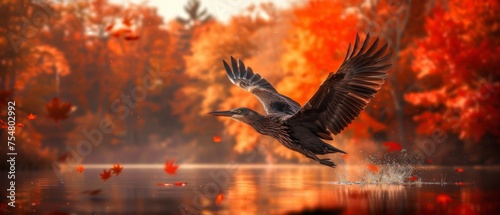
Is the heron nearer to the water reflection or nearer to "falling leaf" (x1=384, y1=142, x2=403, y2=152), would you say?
the water reflection

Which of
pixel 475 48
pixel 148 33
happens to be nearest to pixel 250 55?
pixel 148 33

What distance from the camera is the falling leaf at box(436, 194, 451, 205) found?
11.6 m

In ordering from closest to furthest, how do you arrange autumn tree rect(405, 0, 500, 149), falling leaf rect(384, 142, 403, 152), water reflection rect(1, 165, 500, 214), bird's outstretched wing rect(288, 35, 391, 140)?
water reflection rect(1, 165, 500, 214) → bird's outstretched wing rect(288, 35, 391, 140) → autumn tree rect(405, 0, 500, 149) → falling leaf rect(384, 142, 403, 152)

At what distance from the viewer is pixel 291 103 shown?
13.2 meters

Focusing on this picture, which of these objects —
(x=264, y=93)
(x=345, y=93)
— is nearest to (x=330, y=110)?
(x=345, y=93)

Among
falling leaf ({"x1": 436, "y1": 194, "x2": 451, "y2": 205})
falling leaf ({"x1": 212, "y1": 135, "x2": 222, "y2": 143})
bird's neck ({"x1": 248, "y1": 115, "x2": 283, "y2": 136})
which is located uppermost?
falling leaf ({"x1": 212, "y1": 135, "x2": 222, "y2": 143})

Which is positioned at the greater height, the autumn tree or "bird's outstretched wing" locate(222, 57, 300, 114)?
the autumn tree

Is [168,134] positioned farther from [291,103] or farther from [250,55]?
[291,103]

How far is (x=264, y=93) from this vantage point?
1323 centimetres

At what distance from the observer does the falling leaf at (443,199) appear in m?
11.6

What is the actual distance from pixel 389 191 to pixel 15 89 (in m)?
19.2

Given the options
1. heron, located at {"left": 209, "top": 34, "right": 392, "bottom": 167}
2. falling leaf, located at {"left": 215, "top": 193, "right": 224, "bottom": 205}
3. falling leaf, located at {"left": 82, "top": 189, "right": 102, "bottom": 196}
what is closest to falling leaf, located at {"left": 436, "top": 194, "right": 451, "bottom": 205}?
heron, located at {"left": 209, "top": 34, "right": 392, "bottom": 167}

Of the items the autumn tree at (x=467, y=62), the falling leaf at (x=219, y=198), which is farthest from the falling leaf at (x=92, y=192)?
the autumn tree at (x=467, y=62)

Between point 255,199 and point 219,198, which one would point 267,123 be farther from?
point 219,198
